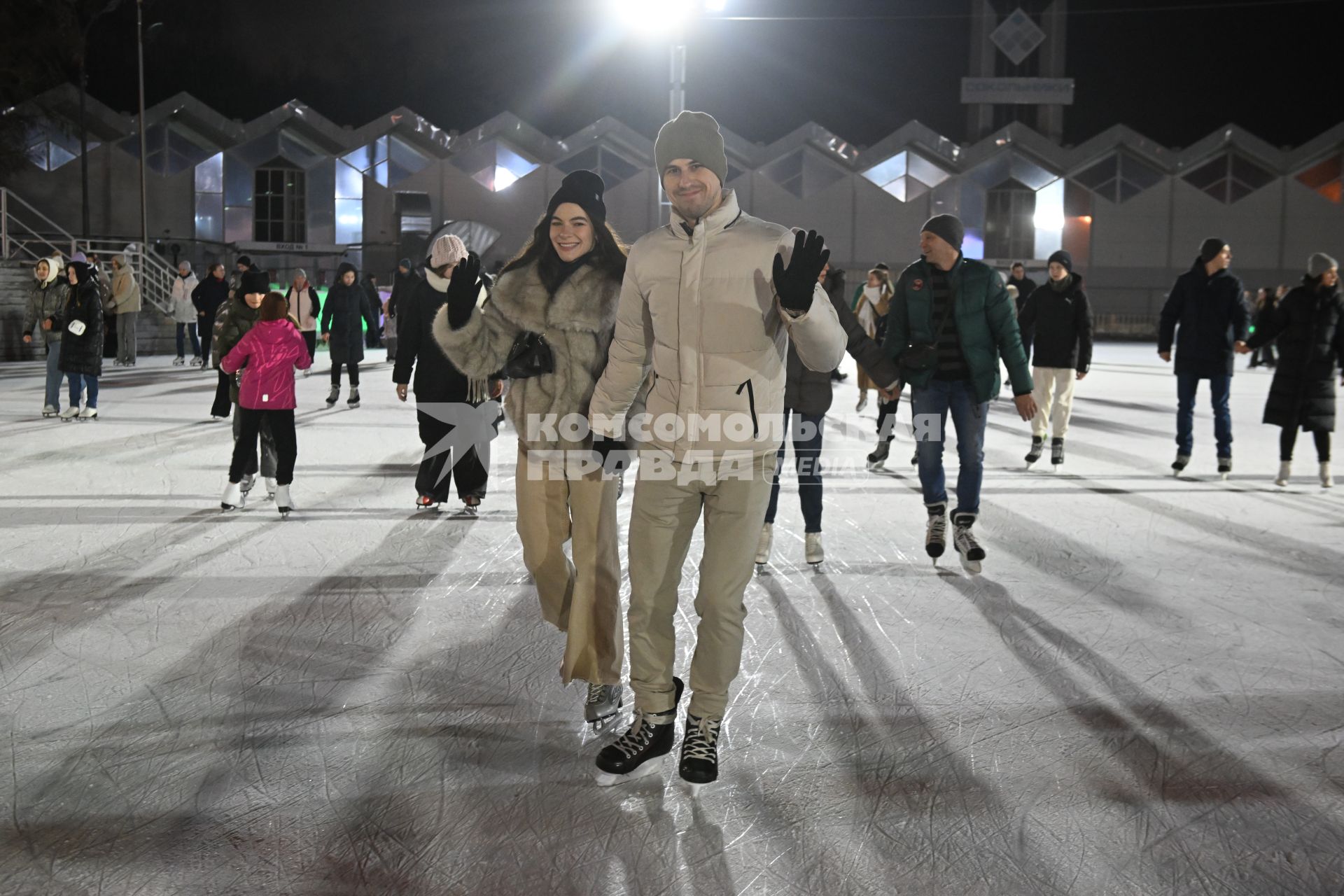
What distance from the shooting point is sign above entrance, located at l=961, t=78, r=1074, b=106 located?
49438mm

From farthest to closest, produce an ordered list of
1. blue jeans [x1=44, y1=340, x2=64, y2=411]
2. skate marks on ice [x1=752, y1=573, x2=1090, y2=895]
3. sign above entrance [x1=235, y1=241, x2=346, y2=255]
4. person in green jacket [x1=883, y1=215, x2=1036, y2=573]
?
sign above entrance [x1=235, y1=241, x2=346, y2=255]
blue jeans [x1=44, y1=340, x2=64, y2=411]
person in green jacket [x1=883, y1=215, x2=1036, y2=573]
skate marks on ice [x1=752, y1=573, x2=1090, y2=895]

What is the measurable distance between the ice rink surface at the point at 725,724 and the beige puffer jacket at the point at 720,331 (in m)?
0.89

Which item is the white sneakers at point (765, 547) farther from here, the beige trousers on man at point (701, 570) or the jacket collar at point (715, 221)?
the jacket collar at point (715, 221)

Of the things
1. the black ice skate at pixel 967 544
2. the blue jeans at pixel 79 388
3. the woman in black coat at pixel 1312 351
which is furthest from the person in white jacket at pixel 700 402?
the blue jeans at pixel 79 388

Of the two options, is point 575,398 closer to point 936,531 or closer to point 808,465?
point 808,465

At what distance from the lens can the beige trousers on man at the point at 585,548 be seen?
3.51 meters

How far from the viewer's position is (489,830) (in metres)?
2.76

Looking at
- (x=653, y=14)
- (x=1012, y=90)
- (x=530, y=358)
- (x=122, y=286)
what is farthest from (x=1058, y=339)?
(x=1012, y=90)

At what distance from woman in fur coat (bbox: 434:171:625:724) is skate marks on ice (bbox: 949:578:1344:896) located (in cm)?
138

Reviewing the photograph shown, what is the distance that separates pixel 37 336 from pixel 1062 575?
62.6ft

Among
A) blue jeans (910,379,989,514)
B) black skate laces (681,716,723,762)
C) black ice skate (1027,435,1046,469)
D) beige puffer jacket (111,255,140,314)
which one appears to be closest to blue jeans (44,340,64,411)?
beige puffer jacket (111,255,140,314)

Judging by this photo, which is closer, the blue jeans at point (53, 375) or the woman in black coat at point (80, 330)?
the woman in black coat at point (80, 330)

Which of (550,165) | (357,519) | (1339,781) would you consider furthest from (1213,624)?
(550,165)

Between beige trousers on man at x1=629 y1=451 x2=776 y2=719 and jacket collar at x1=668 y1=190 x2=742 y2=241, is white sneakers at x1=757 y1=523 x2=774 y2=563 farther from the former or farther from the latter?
jacket collar at x1=668 y1=190 x2=742 y2=241
